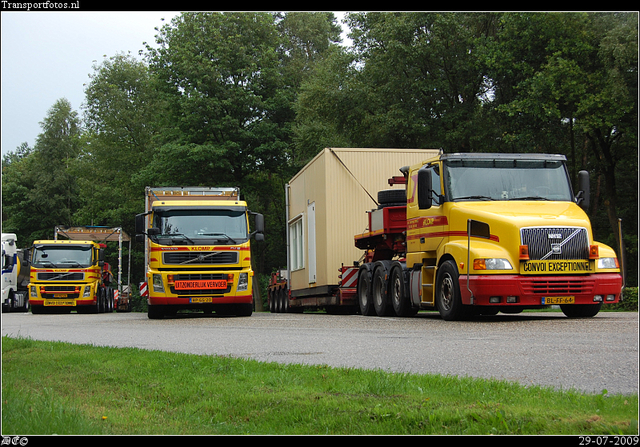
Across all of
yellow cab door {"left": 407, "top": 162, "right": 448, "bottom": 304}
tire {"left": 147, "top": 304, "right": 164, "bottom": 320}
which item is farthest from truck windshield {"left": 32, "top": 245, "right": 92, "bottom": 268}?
yellow cab door {"left": 407, "top": 162, "right": 448, "bottom": 304}

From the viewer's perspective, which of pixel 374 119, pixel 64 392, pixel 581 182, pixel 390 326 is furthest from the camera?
pixel 374 119

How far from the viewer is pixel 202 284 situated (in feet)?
64.8

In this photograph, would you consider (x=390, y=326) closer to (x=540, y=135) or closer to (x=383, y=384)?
(x=383, y=384)

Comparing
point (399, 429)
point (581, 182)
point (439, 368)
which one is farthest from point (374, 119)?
point (399, 429)

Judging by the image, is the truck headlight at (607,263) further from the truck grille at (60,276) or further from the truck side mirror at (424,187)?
the truck grille at (60,276)

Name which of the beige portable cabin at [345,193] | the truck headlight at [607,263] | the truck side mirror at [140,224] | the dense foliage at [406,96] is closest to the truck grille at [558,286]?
the truck headlight at [607,263]

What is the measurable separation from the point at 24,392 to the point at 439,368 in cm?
370

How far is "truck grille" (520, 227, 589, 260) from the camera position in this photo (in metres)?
13.5

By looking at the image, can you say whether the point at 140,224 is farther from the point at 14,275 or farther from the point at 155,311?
the point at 14,275

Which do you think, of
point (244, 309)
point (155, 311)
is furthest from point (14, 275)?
point (244, 309)

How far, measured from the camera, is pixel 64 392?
22.2ft

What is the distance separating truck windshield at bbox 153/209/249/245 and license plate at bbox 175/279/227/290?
95 centimetres

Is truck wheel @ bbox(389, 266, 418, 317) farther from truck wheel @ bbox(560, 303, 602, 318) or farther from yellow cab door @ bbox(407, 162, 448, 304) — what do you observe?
truck wheel @ bbox(560, 303, 602, 318)

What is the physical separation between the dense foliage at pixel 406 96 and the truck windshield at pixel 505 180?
11.4 metres
